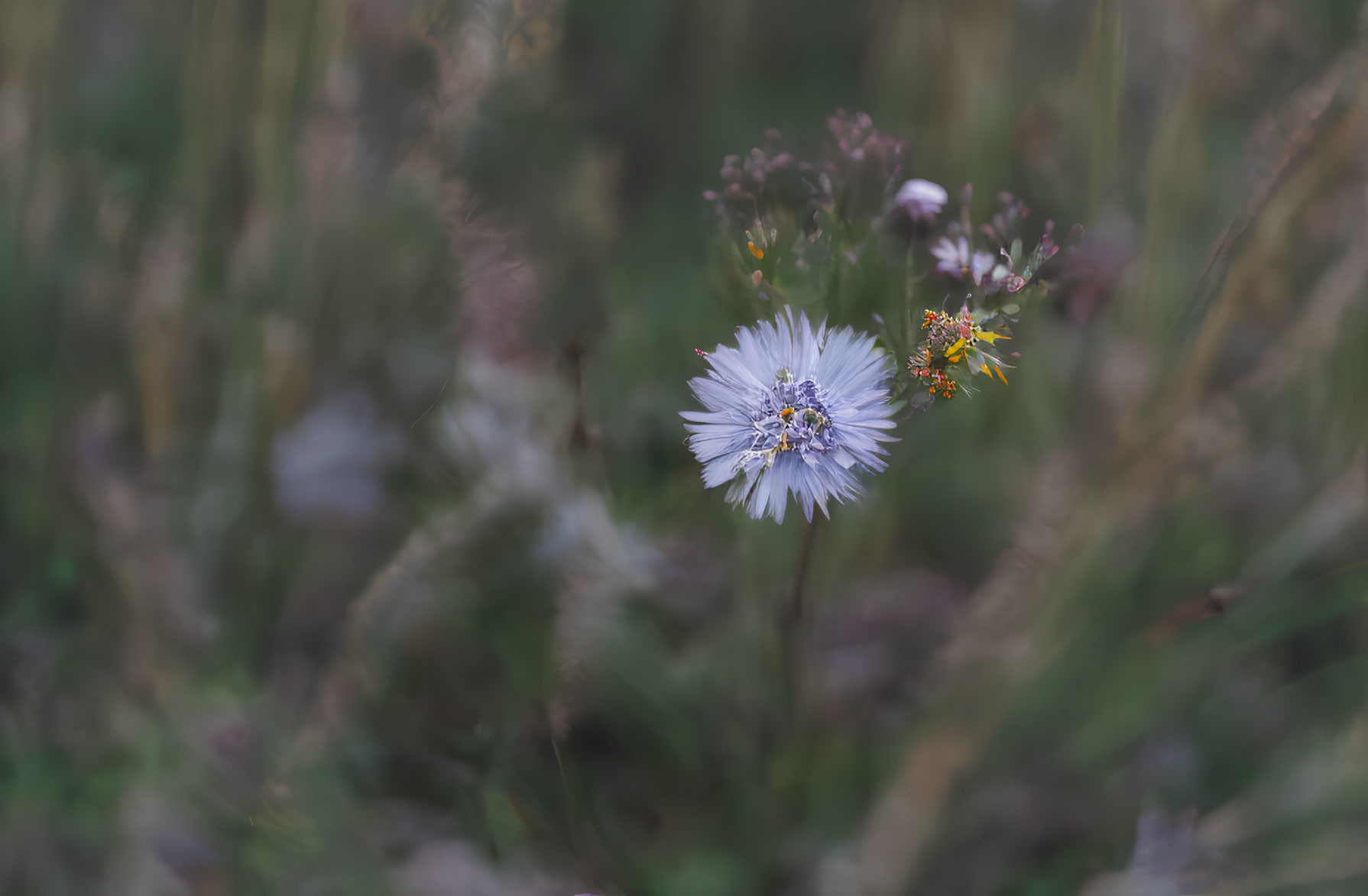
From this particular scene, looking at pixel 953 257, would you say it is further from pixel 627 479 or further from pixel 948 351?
pixel 627 479

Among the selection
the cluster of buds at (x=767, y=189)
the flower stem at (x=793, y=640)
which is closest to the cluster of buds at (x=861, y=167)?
the cluster of buds at (x=767, y=189)

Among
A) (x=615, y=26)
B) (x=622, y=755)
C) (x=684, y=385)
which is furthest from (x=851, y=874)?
(x=615, y=26)

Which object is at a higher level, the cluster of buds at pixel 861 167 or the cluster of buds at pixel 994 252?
the cluster of buds at pixel 861 167

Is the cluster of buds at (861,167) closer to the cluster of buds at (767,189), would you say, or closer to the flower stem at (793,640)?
the cluster of buds at (767,189)

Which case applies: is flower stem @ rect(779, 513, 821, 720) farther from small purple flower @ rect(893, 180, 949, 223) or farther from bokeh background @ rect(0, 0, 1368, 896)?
small purple flower @ rect(893, 180, 949, 223)

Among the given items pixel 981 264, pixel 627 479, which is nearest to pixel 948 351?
pixel 981 264

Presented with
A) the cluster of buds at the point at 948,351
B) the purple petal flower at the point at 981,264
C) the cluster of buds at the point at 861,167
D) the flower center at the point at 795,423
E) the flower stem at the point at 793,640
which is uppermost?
the cluster of buds at the point at 861,167
